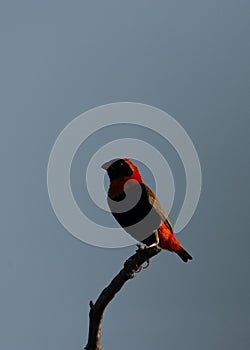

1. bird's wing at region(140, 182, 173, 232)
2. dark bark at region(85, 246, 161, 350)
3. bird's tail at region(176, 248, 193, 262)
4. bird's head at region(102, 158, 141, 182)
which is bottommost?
dark bark at region(85, 246, 161, 350)

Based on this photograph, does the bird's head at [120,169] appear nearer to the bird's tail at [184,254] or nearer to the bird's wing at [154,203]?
the bird's wing at [154,203]

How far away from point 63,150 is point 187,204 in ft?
2.67

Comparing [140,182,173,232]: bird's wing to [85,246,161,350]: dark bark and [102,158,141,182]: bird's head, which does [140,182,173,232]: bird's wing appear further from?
[85,246,161,350]: dark bark

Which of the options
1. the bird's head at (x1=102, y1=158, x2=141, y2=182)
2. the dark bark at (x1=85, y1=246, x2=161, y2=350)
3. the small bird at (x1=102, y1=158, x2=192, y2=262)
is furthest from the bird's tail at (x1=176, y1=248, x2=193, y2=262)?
the dark bark at (x1=85, y1=246, x2=161, y2=350)

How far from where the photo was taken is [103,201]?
4.33 meters

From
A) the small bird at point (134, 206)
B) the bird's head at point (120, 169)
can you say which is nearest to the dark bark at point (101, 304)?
the small bird at point (134, 206)

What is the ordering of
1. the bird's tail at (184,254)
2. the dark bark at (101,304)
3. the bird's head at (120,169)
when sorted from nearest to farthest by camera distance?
the dark bark at (101,304) → the bird's head at (120,169) → the bird's tail at (184,254)

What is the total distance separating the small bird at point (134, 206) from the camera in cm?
423

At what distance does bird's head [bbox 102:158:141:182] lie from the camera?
4.32 meters

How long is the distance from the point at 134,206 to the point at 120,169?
0.76 feet

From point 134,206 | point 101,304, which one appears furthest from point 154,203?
point 101,304

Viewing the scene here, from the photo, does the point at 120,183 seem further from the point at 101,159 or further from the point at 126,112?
the point at 126,112

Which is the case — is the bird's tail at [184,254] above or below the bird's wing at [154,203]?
below

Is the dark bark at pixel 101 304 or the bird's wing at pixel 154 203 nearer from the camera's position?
the dark bark at pixel 101 304
